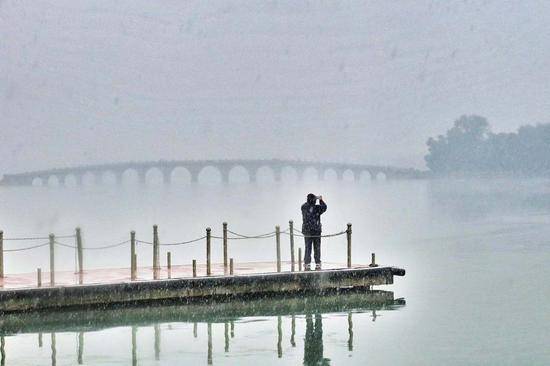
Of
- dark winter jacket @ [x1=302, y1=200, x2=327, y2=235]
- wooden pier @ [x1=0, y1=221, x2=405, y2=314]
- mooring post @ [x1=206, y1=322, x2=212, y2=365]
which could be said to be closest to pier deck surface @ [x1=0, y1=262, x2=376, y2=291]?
wooden pier @ [x1=0, y1=221, x2=405, y2=314]

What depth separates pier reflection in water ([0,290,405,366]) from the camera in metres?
23.2

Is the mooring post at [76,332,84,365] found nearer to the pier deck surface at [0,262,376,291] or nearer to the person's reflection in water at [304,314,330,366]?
the pier deck surface at [0,262,376,291]

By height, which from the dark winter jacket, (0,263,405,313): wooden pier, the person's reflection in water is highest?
the dark winter jacket

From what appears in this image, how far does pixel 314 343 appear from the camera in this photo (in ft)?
80.1

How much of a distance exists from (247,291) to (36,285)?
5706 mm

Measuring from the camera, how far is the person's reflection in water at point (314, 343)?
22445 millimetres

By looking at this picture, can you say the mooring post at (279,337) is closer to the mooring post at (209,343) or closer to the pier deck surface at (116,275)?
the mooring post at (209,343)

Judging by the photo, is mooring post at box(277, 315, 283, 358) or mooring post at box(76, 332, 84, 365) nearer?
mooring post at box(76, 332, 84, 365)

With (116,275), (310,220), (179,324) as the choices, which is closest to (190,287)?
(179,324)

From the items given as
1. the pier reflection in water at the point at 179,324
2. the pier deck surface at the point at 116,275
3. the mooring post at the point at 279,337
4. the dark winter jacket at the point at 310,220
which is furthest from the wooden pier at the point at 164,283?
the mooring post at the point at 279,337

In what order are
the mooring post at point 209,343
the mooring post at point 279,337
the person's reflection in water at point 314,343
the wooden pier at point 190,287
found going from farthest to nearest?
the wooden pier at point 190,287
the mooring post at point 279,337
the mooring post at point 209,343
the person's reflection in water at point 314,343

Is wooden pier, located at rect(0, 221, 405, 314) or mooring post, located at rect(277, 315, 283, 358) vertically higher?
wooden pier, located at rect(0, 221, 405, 314)

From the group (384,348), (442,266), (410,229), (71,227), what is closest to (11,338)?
(384,348)

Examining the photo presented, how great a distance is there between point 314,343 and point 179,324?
13.6ft
